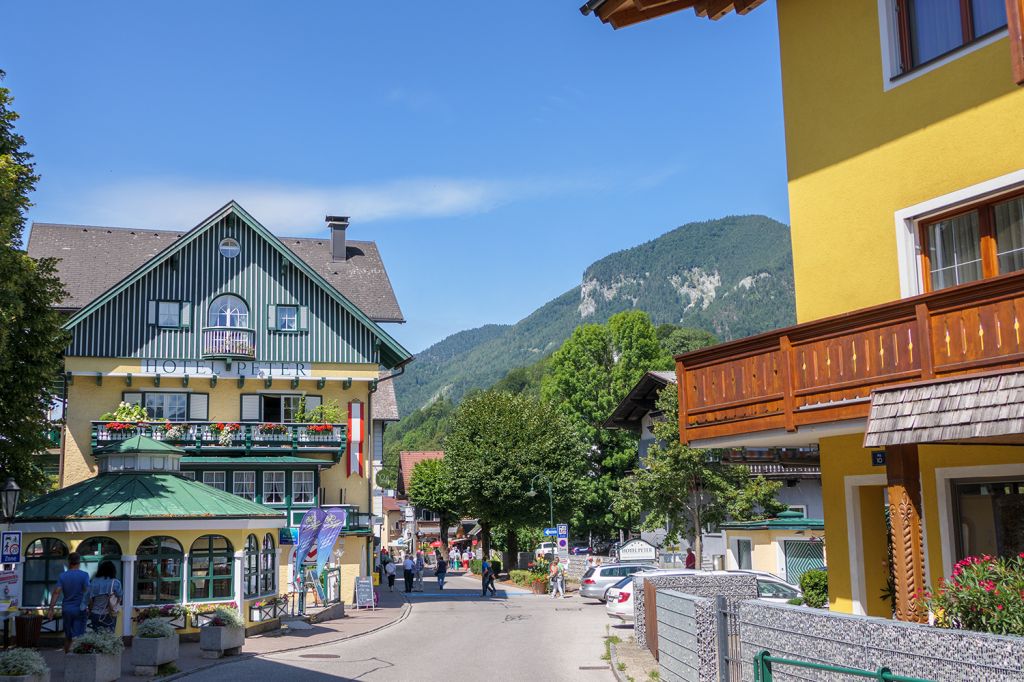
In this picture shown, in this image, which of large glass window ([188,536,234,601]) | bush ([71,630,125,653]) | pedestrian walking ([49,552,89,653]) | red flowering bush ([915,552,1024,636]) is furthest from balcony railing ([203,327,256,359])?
red flowering bush ([915,552,1024,636])

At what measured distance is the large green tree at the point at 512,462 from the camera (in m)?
53.9

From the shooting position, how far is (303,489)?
37938mm

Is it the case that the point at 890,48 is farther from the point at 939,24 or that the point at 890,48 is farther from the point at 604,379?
the point at 604,379

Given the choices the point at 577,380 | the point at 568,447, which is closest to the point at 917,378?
the point at 568,447

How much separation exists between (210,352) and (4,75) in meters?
16.5

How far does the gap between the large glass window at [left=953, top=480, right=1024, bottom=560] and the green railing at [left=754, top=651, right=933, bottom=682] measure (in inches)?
170

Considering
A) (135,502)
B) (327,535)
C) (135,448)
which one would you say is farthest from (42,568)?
(327,535)

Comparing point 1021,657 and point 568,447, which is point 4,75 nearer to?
point 1021,657

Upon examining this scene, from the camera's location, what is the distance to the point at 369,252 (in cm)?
4897

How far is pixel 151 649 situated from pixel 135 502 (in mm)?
7077

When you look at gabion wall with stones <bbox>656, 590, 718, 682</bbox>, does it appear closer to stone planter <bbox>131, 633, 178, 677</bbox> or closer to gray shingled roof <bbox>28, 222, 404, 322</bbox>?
stone planter <bbox>131, 633, 178, 677</bbox>

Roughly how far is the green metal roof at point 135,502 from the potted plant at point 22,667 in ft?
32.5

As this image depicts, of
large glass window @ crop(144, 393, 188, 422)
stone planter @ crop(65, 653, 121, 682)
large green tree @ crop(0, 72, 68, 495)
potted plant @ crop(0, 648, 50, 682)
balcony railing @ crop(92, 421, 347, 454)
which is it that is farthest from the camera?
large glass window @ crop(144, 393, 188, 422)

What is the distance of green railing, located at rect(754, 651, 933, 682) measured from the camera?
301 inches
